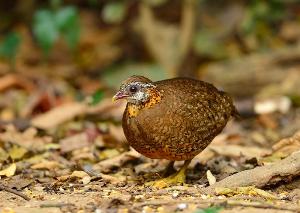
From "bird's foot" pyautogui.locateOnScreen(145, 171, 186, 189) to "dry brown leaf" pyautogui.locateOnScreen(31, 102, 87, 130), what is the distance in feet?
7.09

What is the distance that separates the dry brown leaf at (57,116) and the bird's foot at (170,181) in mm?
2162

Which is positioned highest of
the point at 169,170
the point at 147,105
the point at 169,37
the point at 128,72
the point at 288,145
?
the point at 169,37

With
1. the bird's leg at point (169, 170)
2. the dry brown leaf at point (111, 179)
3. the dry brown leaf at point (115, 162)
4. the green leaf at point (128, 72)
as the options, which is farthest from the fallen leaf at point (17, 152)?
the green leaf at point (128, 72)

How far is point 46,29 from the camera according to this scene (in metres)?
9.27

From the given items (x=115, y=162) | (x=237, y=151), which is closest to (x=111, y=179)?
(x=115, y=162)

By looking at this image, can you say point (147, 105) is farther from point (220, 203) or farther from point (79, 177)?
point (220, 203)

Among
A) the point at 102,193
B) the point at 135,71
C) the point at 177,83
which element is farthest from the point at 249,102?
the point at 102,193

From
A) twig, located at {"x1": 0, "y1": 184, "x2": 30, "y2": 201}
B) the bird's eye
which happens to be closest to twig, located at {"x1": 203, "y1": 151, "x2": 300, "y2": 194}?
the bird's eye

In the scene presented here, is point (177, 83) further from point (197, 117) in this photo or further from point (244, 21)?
point (244, 21)

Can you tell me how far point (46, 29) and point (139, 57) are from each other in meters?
2.05

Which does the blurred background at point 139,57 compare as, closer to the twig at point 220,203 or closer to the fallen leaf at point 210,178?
the fallen leaf at point 210,178

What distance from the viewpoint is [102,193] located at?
16.0 feet

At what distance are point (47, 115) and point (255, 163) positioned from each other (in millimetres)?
2602

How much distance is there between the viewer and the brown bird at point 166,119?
16.6 ft
